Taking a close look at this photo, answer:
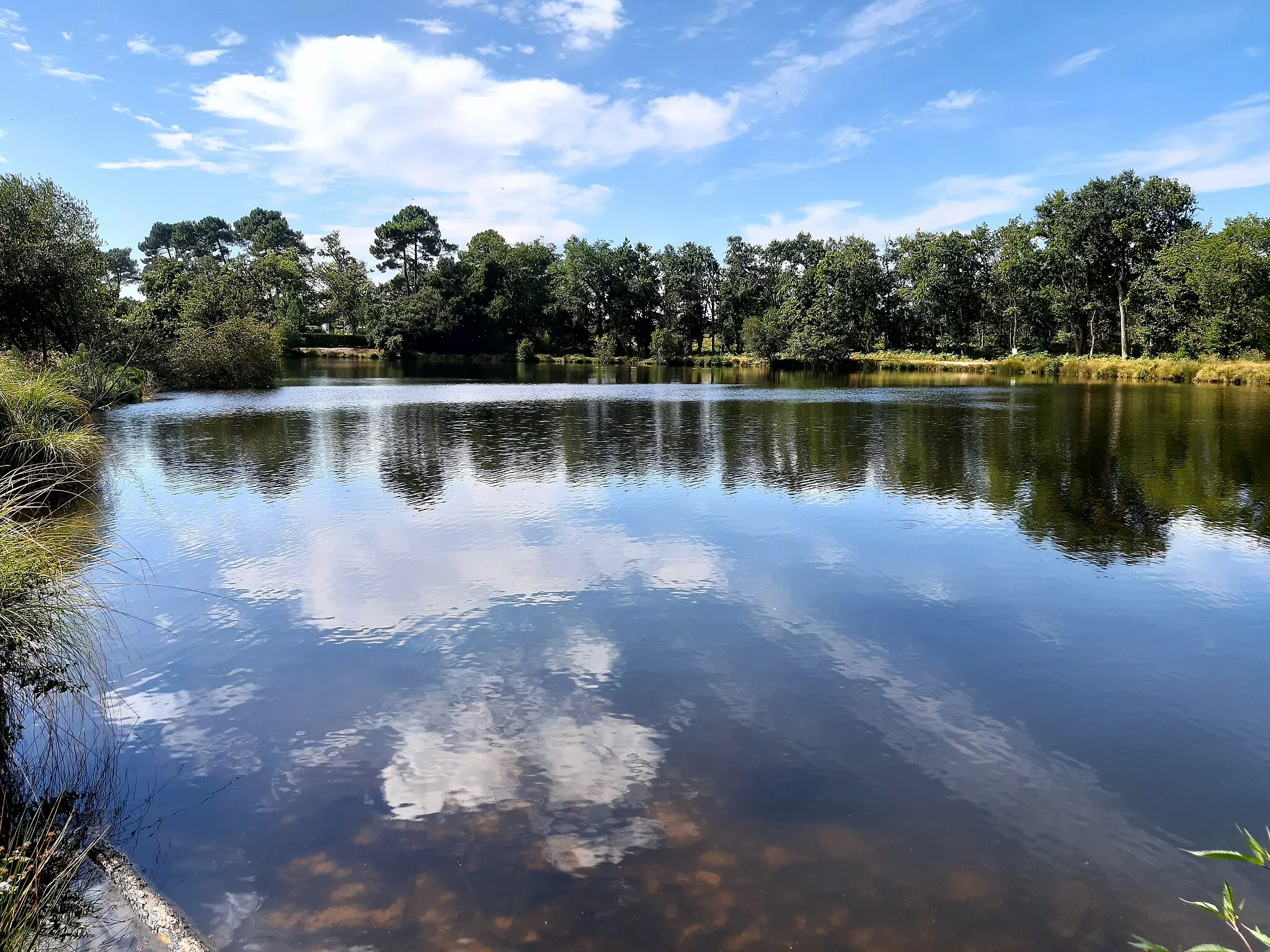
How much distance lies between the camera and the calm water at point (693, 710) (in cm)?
580

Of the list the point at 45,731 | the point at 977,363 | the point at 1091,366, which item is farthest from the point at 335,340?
the point at 45,731

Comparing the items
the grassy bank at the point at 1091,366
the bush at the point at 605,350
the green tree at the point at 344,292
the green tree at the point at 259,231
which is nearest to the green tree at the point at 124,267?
the green tree at the point at 259,231

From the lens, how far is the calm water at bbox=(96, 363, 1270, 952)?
5.80 metres

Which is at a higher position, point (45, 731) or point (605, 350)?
point (605, 350)

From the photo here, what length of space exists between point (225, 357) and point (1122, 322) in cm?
8173

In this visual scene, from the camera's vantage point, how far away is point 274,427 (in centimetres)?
3369

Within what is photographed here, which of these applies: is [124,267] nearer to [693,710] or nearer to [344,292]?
[344,292]

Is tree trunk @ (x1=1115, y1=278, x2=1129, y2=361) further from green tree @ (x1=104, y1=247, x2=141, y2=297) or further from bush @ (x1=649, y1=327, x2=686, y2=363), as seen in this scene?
green tree @ (x1=104, y1=247, x2=141, y2=297)

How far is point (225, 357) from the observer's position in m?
55.5

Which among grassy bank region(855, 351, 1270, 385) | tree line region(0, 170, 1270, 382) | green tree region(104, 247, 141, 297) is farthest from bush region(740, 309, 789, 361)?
green tree region(104, 247, 141, 297)

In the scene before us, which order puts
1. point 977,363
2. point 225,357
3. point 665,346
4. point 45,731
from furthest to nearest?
1. point 665,346
2. point 977,363
3. point 225,357
4. point 45,731

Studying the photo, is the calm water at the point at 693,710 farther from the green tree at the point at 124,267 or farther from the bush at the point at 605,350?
the green tree at the point at 124,267

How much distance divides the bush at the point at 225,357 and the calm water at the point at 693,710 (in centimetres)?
3982

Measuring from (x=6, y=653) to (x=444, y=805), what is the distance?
4.01 metres
